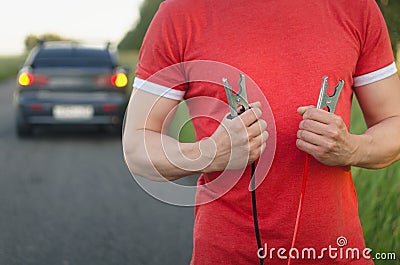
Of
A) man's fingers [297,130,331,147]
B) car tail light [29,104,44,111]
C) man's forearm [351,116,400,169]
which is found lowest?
car tail light [29,104,44,111]

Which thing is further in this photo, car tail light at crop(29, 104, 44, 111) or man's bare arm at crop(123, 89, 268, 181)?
car tail light at crop(29, 104, 44, 111)

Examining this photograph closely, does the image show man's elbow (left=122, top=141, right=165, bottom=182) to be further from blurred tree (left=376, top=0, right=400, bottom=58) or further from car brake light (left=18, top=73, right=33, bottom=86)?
car brake light (left=18, top=73, right=33, bottom=86)

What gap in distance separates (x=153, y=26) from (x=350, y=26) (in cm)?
48

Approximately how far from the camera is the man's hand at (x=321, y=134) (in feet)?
6.27

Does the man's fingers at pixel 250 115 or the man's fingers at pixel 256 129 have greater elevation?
the man's fingers at pixel 250 115

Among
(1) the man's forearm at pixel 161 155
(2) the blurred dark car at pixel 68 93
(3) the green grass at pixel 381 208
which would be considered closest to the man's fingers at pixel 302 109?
(1) the man's forearm at pixel 161 155

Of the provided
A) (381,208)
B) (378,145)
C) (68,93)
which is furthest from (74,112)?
(378,145)

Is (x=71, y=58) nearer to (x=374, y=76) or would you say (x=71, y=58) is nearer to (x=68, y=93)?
(x=68, y=93)

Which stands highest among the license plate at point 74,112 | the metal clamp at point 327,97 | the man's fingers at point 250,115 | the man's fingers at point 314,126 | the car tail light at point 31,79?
the metal clamp at point 327,97

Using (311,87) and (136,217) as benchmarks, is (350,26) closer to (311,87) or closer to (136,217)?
(311,87)

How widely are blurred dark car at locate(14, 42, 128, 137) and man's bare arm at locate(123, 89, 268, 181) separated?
11.3m

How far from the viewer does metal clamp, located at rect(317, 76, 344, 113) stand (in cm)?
192

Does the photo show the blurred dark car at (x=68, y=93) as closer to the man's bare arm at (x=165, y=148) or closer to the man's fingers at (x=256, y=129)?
the man's bare arm at (x=165, y=148)

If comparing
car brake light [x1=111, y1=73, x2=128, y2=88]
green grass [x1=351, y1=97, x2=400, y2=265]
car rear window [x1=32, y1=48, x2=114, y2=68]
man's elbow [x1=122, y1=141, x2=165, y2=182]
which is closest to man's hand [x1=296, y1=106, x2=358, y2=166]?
man's elbow [x1=122, y1=141, x2=165, y2=182]
